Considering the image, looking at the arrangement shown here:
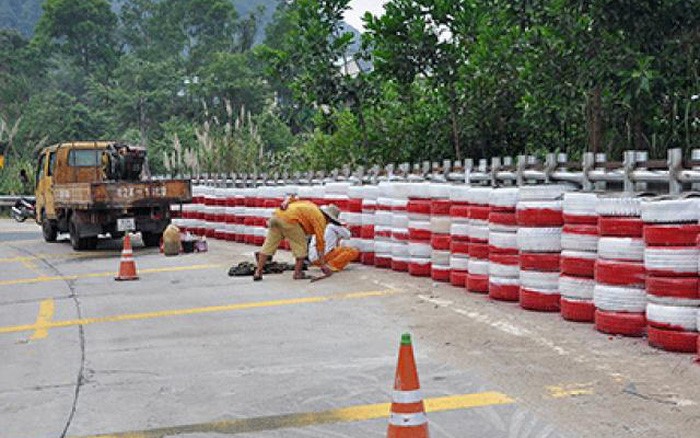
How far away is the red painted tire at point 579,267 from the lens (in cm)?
963

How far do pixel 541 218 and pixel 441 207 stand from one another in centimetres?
286

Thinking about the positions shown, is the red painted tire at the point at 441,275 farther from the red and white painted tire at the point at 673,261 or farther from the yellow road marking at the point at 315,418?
the yellow road marking at the point at 315,418

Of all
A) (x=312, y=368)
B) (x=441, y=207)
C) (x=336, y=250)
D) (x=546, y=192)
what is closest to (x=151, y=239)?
(x=336, y=250)

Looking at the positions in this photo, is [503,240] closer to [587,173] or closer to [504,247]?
[504,247]

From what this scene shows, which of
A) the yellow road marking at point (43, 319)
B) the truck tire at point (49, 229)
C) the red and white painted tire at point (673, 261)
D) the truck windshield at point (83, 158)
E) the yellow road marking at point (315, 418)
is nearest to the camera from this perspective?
the yellow road marking at point (315, 418)

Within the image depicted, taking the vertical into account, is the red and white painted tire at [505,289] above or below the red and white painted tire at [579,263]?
below

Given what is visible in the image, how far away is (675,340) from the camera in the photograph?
8.21 metres

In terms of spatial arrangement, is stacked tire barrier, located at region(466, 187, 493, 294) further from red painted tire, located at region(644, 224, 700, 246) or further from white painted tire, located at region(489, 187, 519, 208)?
red painted tire, located at region(644, 224, 700, 246)

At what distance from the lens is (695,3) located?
13.5 meters

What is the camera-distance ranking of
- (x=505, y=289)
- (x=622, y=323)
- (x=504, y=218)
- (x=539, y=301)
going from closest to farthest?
(x=622, y=323), (x=539, y=301), (x=505, y=289), (x=504, y=218)

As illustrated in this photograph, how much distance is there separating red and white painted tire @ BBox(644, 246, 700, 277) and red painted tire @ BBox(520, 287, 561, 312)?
1.92 m

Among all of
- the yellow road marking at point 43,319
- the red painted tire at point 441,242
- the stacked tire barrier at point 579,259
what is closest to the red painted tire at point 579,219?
the stacked tire barrier at point 579,259

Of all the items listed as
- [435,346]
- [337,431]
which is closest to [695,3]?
[435,346]

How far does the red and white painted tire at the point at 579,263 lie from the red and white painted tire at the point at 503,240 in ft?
4.11
